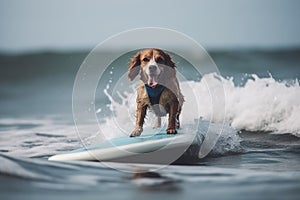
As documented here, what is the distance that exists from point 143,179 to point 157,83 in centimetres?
26

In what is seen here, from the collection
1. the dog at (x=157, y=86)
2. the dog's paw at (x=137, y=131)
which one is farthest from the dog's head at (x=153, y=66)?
the dog's paw at (x=137, y=131)

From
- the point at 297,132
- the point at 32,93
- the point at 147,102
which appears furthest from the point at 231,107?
the point at 32,93

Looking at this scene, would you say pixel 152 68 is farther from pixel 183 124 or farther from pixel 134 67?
pixel 183 124

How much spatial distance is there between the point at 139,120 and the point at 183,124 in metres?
0.14

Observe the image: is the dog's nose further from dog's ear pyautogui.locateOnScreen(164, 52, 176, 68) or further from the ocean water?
the ocean water

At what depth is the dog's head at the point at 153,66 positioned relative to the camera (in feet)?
4.99

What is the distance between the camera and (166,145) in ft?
5.22

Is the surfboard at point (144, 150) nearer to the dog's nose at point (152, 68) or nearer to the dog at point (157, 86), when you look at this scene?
the dog at point (157, 86)

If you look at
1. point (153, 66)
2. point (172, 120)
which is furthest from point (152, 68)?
point (172, 120)

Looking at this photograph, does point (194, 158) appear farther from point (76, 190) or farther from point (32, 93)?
point (32, 93)

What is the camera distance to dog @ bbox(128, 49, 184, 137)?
1.53 meters

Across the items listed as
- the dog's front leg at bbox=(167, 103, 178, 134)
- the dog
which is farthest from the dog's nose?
the dog's front leg at bbox=(167, 103, 178, 134)

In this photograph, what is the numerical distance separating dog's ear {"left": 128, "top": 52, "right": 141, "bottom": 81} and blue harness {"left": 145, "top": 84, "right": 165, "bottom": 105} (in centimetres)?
5

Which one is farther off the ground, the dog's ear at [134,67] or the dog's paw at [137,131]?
the dog's ear at [134,67]
